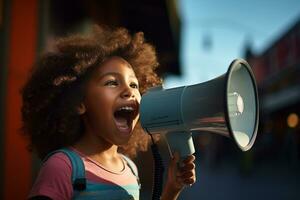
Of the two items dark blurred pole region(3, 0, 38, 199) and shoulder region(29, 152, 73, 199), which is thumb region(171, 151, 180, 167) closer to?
shoulder region(29, 152, 73, 199)

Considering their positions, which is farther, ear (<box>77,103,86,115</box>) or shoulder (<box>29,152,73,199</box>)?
ear (<box>77,103,86,115</box>)

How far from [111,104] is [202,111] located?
0.32 m

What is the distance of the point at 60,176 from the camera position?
54.9 inches

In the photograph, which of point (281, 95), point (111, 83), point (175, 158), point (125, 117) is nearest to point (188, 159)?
point (175, 158)

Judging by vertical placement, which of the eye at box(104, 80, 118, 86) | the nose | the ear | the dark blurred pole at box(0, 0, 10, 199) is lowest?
the ear

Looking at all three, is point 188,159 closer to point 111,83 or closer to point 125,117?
point 125,117

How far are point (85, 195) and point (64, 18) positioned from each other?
3655 mm

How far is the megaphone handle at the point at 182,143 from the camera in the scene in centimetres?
148

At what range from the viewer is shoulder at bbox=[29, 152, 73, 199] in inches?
53.8

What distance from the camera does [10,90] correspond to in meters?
3.15

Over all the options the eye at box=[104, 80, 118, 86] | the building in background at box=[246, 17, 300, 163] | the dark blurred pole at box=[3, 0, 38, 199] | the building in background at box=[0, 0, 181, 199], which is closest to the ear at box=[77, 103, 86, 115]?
the eye at box=[104, 80, 118, 86]

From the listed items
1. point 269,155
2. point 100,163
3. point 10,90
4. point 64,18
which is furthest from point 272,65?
point 100,163

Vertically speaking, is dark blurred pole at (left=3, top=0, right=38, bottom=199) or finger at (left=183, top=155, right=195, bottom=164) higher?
dark blurred pole at (left=3, top=0, right=38, bottom=199)

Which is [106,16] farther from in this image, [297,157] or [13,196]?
[297,157]
